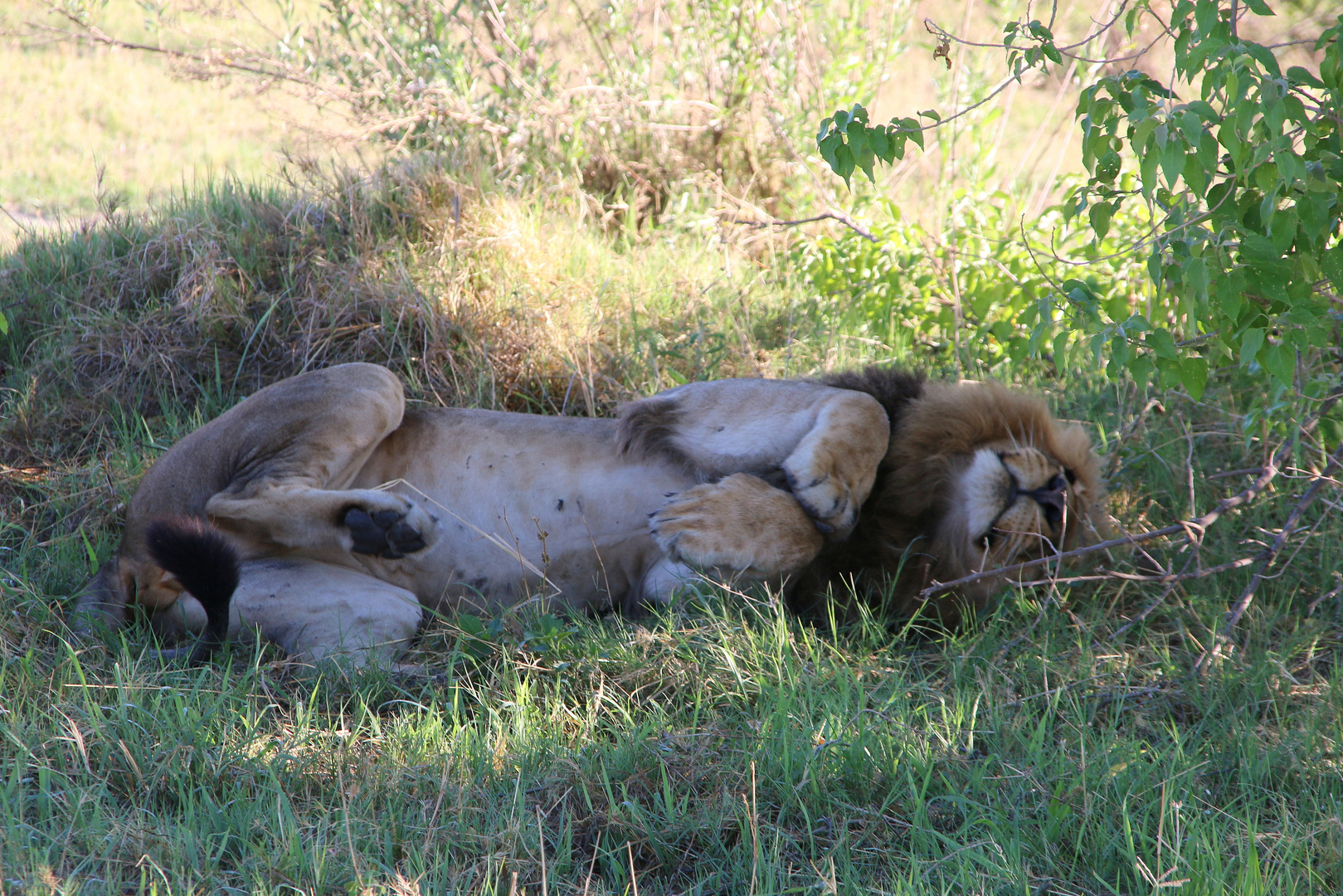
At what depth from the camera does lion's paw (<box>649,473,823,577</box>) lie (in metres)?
2.85

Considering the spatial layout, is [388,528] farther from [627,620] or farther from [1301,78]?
[1301,78]

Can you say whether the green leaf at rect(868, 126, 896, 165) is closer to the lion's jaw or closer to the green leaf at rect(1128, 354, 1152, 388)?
the green leaf at rect(1128, 354, 1152, 388)

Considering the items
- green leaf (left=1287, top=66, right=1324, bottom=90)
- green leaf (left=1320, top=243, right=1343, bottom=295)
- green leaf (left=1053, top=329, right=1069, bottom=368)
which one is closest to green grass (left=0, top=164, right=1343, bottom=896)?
green leaf (left=1053, top=329, right=1069, bottom=368)

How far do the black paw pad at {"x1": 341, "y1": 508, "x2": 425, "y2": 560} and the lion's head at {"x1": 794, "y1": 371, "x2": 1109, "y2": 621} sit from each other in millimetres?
1186

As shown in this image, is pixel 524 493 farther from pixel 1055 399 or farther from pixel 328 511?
pixel 1055 399

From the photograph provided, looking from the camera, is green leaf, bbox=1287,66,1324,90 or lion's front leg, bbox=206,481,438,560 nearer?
green leaf, bbox=1287,66,1324,90

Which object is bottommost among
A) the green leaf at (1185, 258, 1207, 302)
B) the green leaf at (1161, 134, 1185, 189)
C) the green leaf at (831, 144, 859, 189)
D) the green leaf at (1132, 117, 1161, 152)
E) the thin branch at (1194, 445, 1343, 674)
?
the thin branch at (1194, 445, 1343, 674)

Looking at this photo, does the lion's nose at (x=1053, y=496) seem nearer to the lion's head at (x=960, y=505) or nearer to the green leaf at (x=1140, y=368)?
the lion's head at (x=960, y=505)

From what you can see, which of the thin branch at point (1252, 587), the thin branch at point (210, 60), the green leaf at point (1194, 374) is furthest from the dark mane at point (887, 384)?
the thin branch at point (210, 60)

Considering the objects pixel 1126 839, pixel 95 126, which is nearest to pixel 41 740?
pixel 1126 839

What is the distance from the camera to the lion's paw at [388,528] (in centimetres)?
306

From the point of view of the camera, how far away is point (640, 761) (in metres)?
2.33

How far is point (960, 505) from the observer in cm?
309

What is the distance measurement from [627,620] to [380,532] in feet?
2.56
